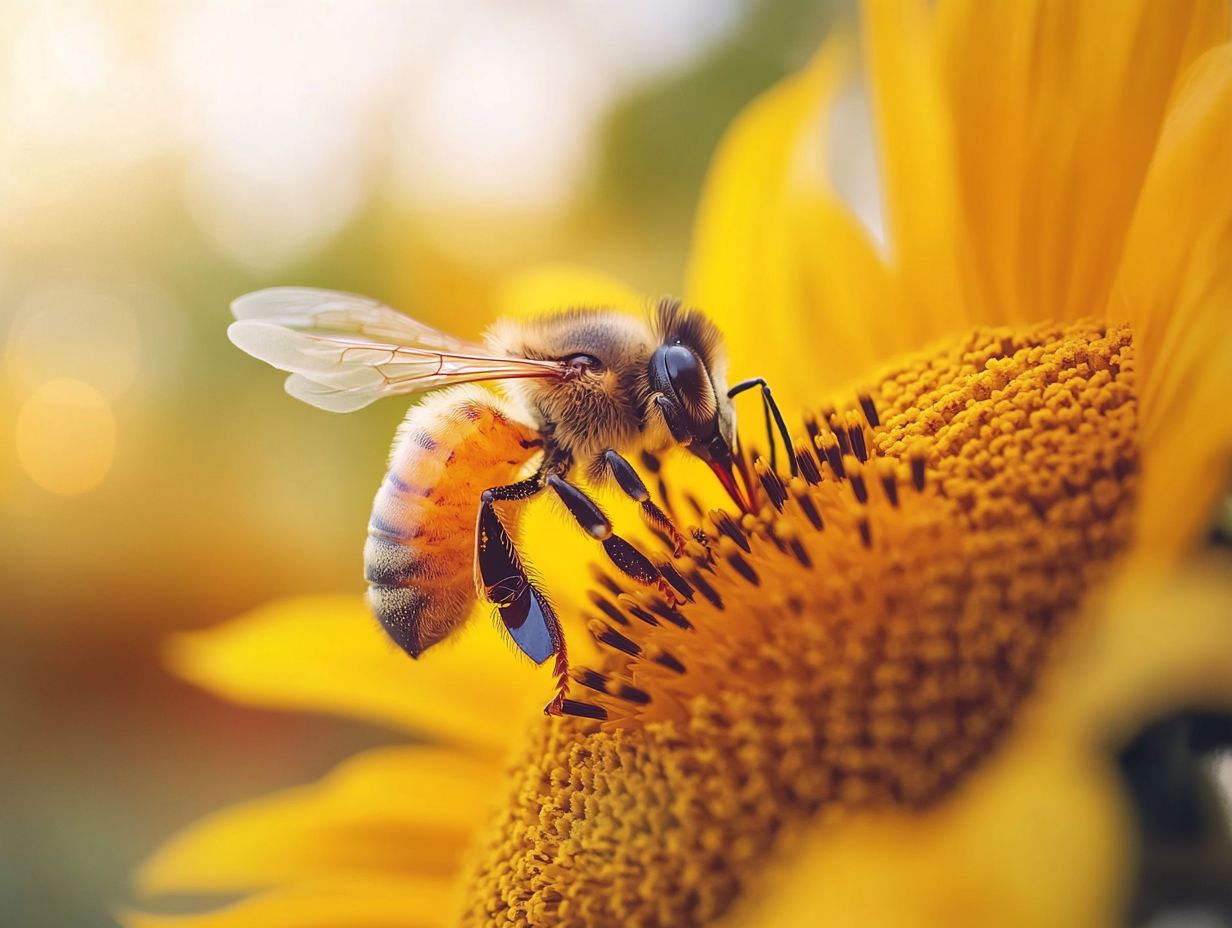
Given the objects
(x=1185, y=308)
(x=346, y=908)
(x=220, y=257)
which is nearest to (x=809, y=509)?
(x=1185, y=308)

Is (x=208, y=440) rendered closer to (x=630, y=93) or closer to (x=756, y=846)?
(x=630, y=93)

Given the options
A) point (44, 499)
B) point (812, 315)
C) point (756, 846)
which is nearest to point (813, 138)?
point (812, 315)

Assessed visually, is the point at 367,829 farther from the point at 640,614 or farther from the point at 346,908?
the point at 640,614

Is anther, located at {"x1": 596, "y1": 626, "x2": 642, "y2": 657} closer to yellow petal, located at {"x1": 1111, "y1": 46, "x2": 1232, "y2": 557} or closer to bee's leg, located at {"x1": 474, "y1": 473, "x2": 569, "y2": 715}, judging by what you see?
bee's leg, located at {"x1": 474, "y1": 473, "x2": 569, "y2": 715}

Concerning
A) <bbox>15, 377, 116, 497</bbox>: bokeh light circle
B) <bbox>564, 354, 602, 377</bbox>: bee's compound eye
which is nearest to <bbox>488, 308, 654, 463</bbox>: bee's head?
<bbox>564, 354, 602, 377</bbox>: bee's compound eye

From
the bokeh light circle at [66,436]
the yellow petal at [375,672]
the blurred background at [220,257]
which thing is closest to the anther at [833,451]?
the yellow petal at [375,672]

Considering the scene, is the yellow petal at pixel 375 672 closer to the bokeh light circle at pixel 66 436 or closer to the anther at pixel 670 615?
the anther at pixel 670 615
